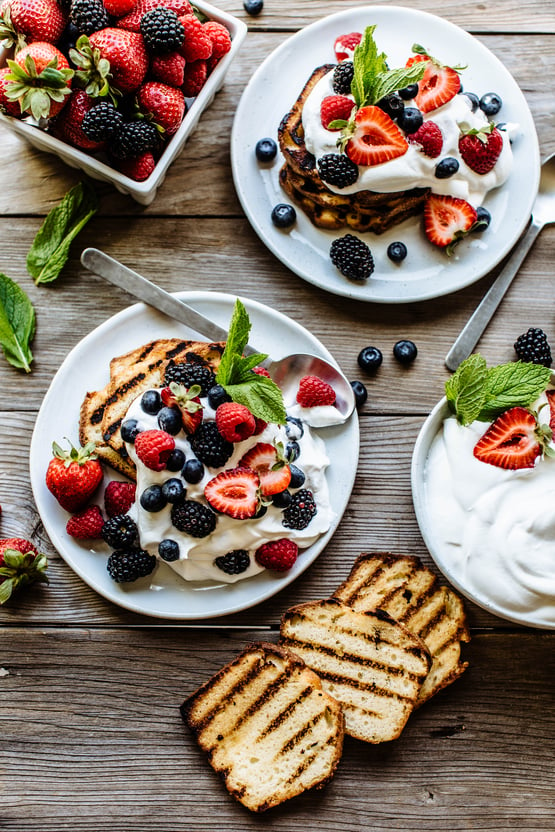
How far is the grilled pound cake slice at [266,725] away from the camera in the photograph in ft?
6.87

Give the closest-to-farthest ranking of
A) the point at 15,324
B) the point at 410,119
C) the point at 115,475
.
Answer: the point at 410,119
the point at 115,475
the point at 15,324

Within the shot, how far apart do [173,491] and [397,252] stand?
1003 millimetres

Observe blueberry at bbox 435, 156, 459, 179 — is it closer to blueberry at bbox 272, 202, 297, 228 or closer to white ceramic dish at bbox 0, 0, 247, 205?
blueberry at bbox 272, 202, 297, 228

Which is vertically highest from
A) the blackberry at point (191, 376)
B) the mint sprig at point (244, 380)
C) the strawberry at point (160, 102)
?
the strawberry at point (160, 102)

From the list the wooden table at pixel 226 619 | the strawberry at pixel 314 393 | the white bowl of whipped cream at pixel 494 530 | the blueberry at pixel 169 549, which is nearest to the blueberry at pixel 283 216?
the wooden table at pixel 226 619

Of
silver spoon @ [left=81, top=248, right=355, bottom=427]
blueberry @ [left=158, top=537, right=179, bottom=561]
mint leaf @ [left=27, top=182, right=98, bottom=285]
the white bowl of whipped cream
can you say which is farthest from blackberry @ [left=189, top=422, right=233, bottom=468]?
mint leaf @ [left=27, top=182, right=98, bottom=285]

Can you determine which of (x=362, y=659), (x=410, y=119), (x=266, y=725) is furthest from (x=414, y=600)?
(x=410, y=119)

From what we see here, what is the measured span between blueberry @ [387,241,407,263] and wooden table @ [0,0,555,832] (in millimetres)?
172

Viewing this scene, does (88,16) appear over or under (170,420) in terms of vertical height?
over

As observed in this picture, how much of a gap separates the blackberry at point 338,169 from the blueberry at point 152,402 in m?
0.78

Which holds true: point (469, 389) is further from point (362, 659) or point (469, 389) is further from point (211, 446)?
point (362, 659)

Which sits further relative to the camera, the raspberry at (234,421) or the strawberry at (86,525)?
the strawberry at (86,525)

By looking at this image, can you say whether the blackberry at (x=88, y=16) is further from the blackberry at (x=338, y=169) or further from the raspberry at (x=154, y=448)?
the raspberry at (x=154, y=448)

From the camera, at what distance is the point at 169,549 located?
77.3 inches
